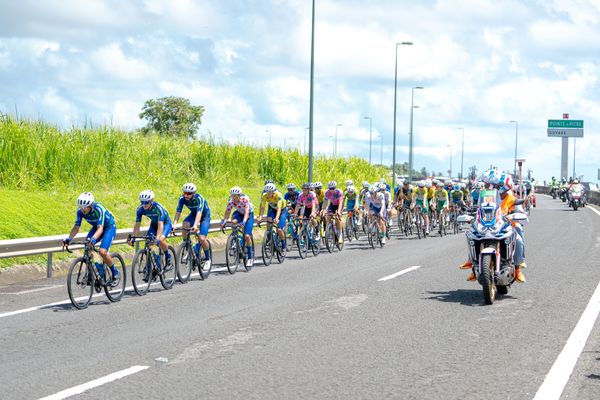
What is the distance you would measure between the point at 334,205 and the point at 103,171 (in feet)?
23.9

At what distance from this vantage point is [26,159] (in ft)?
68.3

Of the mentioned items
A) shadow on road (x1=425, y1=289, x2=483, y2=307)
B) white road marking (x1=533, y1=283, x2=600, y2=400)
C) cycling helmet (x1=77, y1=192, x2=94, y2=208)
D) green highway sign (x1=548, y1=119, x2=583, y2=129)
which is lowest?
shadow on road (x1=425, y1=289, x2=483, y2=307)

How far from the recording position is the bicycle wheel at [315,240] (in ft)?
61.8

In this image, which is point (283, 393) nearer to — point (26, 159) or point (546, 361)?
point (546, 361)

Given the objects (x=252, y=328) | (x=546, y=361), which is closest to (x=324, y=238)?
(x=252, y=328)

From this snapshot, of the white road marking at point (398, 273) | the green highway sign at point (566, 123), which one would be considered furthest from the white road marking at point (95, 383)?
the green highway sign at point (566, 123)

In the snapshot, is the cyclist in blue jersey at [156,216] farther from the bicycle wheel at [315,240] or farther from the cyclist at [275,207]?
the bicycle wheel at [315,240]

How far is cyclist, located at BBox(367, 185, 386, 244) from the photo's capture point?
2127 cm

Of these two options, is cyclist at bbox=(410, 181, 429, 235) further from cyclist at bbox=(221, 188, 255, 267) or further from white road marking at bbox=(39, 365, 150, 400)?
white road marking at bbox=(39, 365, 150, 400)

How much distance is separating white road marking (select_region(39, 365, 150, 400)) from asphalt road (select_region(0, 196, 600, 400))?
8 cm

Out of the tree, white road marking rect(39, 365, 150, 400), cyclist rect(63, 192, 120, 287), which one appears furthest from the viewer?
the tree

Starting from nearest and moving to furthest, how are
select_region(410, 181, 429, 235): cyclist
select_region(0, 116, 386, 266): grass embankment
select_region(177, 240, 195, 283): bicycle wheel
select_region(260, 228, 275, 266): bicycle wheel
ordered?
select_region(177, 240, 195, 283): bicycle wheel
select_region(260, 228, 275, 266): bicycle wheel
select_region(0, 116, 386, 266): grass embankment
select_region(410, 181, 429, 235): cyclist

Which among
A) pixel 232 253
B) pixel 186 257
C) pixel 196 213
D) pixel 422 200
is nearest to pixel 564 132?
pixel 422 200

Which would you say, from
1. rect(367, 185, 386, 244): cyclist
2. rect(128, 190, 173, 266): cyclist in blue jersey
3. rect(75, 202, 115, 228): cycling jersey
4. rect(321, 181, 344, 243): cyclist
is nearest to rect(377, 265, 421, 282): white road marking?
rect(128, 190, 173, 266): cyclist in blue jersey
